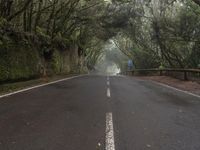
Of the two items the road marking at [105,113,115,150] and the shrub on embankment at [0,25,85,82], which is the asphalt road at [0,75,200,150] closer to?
the road marking at [105,113,115,150]

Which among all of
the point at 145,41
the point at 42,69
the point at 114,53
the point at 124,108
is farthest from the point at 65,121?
the point at 114,53

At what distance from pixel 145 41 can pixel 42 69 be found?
20.0 m

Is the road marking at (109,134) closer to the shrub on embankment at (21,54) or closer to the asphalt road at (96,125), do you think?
the asphalt road at (96,125)

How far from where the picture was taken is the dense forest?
Result: 1539 centimetres

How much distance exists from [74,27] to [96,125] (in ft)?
76.5

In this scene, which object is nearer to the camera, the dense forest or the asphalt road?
the asphalt road

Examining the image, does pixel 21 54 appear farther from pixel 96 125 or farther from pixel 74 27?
pixel 74 27

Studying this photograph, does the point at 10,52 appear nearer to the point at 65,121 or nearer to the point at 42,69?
the point at 42,69

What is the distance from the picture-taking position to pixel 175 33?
2606 centimetres

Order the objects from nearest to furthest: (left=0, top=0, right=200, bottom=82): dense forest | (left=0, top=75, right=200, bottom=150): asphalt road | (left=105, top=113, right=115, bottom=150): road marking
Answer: (left=105, top=113, right=115, bottom=150): road marking → (left=0, top=75, right=200, bottom=150): asphalt road → (left=0, top=0, right=200, bottom=82): dense forest

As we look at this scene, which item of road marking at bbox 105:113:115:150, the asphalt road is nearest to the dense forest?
the asphalt road

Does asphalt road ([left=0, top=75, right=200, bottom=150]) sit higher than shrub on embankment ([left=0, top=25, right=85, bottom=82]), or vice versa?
shrub on embankment ([left=0, top=25, right=85, bottom=82])

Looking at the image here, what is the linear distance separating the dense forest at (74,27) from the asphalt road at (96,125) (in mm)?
6111

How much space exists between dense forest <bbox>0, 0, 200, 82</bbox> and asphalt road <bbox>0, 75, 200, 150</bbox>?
6111 millimetres
